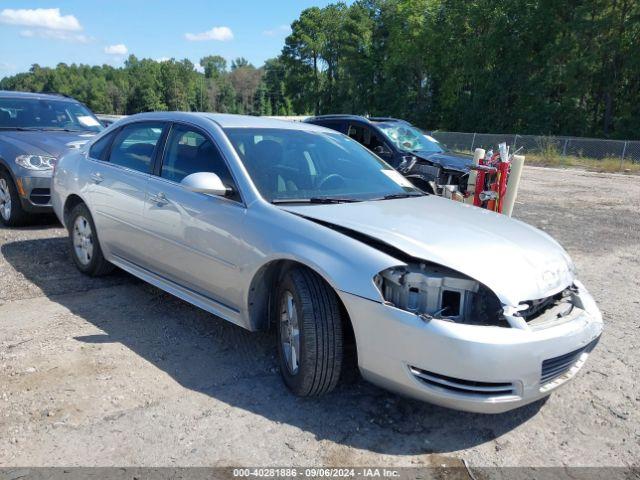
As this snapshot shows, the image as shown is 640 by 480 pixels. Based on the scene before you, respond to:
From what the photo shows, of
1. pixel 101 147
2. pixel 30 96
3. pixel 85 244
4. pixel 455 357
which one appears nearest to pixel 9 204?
pixel 30 96

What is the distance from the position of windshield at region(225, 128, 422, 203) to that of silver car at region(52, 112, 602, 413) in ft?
0.05

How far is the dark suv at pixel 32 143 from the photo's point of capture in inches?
267

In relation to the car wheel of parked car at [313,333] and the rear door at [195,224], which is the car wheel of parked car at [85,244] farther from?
the car wheel of parked car at [313,333]

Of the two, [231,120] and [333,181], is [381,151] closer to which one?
[231,120]

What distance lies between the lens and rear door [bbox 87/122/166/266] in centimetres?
443

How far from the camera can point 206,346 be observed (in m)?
3.96

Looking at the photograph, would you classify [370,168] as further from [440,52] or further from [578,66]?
[440,52]

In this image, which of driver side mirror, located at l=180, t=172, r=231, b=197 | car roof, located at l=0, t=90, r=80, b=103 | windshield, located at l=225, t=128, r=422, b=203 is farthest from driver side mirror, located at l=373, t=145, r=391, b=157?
driver side mirror, located at l=180, t=172, r=231, b=197

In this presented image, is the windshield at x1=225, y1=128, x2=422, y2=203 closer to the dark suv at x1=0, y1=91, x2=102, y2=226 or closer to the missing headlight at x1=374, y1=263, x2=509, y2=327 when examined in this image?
the missing headlight at x1=374, y1=263, x2=509, y2=327

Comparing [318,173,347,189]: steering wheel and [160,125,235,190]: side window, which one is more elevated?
[160,125,235,190]: side window

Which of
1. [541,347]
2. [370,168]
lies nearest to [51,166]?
[370,168]

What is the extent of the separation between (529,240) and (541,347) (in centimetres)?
85

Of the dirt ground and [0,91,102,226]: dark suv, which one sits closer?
the dirt ground

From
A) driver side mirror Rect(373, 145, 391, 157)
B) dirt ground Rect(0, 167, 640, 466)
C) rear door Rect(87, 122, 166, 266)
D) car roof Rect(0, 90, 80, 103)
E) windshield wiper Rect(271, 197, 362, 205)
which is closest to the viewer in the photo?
dirt ground Rect(0, 167, 640, 466)
